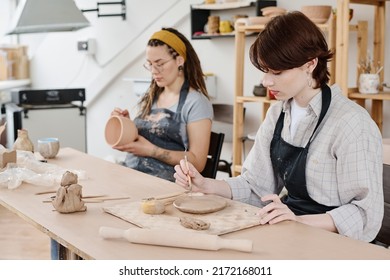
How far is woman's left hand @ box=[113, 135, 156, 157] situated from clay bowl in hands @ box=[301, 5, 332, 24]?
4.75 feet

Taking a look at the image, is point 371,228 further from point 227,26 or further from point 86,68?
point 86,68

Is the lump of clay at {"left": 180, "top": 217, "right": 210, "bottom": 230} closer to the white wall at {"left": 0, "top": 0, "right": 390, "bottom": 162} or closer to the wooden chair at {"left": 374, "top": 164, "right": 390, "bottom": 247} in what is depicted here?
the wooden chair at {"left": 374, "top": 164, "right": 390, "bottom": 247}

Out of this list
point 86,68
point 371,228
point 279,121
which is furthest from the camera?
point 86,68

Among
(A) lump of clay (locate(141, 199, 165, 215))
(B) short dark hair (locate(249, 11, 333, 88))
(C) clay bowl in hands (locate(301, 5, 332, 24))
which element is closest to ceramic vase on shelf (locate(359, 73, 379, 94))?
(C) clay bowl in hands (locate(301, 5, 332, 24))

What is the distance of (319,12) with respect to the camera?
3.51 m

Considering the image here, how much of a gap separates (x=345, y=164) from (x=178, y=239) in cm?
60

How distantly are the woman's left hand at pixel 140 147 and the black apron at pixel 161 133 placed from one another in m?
0.08

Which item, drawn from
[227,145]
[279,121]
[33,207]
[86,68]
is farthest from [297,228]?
[86,68]

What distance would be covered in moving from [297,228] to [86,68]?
4626mm

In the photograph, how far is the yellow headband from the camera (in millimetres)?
2693

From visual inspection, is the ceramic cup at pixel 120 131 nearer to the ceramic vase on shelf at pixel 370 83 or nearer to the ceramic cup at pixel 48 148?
the ceramic cup at pixel 48 148

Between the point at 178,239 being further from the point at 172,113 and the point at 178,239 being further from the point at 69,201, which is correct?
the point at 172,113

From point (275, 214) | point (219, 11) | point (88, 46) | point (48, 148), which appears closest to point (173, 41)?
point (48, 148)
